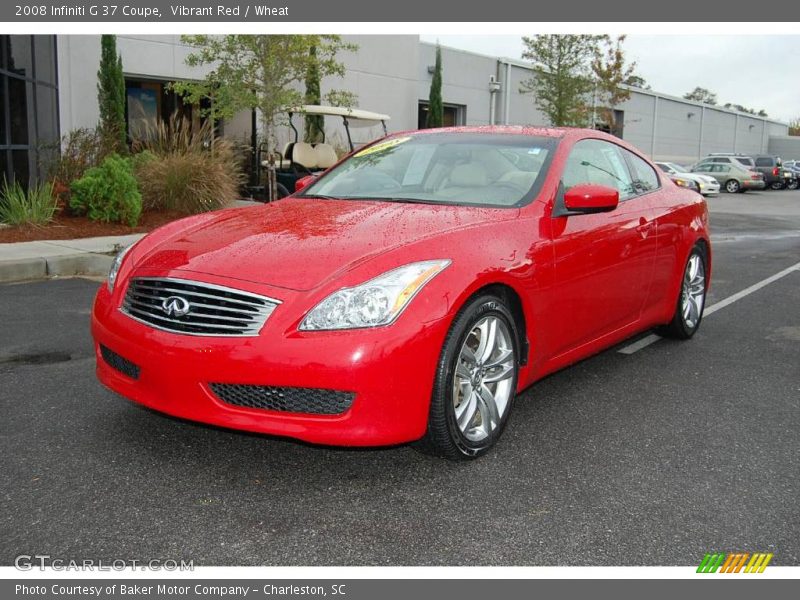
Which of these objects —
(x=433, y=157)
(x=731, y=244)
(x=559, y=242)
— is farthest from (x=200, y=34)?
(x=559, y=242)

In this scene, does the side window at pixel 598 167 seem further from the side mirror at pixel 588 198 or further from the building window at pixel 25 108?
the building window at pixel 25 108

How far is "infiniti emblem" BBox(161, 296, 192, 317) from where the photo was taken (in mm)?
3455

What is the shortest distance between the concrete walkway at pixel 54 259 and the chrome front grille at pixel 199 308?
5.69 m

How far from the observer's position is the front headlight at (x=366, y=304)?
326 cm

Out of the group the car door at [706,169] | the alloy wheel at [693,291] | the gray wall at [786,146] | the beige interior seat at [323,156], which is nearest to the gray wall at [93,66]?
the beige interior seat at [323,156]

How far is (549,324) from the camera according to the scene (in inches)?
166

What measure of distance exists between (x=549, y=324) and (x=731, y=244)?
11089 millimetres

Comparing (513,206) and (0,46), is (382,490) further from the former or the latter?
(0,46)

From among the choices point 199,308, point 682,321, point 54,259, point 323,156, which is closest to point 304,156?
point 323,156

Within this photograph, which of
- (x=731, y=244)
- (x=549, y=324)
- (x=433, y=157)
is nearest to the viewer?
(x=549, y=324)

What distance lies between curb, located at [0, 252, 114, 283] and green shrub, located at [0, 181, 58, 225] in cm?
231

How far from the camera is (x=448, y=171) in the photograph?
4770 mm

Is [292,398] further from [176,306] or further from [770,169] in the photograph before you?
[770,169]

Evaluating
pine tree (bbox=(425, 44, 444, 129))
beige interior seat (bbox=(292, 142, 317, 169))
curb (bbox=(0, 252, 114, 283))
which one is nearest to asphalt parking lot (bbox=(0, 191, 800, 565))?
curb (bbox=(0, 252, 114, 283))
